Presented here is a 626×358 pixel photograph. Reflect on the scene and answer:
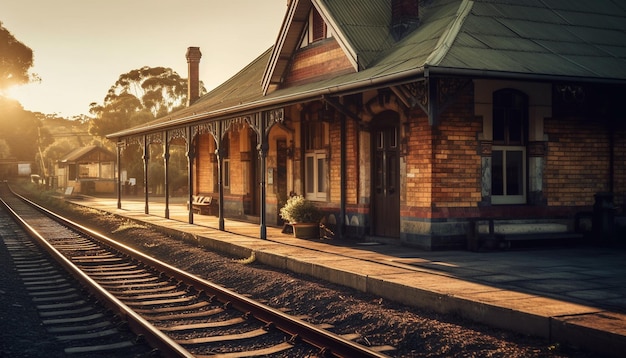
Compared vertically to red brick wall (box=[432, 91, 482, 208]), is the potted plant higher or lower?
lower

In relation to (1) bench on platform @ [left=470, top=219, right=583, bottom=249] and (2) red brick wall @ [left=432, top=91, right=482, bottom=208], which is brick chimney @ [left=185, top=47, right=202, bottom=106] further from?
(1) bench on platform @ [left=470, top=219, right=583, bottom=249]

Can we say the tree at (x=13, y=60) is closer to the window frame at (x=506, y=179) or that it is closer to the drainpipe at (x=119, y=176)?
the drainpipe at (x=119, y=176)

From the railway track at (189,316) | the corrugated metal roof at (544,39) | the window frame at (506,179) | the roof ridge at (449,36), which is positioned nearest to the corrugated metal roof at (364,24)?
the roof ridge at (449,36)

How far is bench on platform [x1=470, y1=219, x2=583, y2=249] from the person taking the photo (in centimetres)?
1209

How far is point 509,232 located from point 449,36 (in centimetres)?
365

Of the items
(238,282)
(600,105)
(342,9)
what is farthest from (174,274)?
(600,105)

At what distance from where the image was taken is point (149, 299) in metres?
9.34

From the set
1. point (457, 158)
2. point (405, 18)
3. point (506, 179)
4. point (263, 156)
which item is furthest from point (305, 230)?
point (405, 18)

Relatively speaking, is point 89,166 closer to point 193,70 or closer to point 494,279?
point 193,70

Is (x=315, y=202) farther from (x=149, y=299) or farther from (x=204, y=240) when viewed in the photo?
(x=149, y=299)

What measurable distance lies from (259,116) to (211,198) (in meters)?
9.25

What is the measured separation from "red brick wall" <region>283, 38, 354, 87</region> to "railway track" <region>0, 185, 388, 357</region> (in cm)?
585

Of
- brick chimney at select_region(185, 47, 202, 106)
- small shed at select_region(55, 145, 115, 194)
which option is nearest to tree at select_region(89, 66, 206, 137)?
small shed at select_region(55, 145, 115, 194)

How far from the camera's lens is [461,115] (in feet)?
40.6
